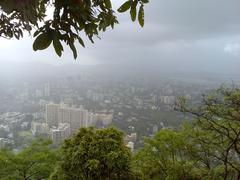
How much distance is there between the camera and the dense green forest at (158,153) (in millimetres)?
6598

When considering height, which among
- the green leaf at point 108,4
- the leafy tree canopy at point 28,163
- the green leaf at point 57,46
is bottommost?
the leafy tree canopy at point 28,163

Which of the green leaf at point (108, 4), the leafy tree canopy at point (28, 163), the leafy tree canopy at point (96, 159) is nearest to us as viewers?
the green leaf at point (108, 4)

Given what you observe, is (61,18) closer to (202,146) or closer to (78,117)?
(202,146)

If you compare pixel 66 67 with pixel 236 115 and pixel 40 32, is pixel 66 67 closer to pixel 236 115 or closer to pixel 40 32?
pixel 236 115

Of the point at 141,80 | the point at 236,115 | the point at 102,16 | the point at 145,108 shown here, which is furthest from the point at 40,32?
the point at 141,80

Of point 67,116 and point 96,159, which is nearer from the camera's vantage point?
point 96,159

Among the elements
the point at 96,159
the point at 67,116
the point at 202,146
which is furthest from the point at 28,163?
the point at 67,116

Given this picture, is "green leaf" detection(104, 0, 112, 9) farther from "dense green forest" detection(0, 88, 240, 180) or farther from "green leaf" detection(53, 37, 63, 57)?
"dense green forest" detection(0, 88, 240, 180)

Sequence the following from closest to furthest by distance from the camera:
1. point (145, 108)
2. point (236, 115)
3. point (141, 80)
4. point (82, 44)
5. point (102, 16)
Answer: point (82, 44) < point (102, 16) < point (236, 115) < point (145, 108) < point (141, 80)

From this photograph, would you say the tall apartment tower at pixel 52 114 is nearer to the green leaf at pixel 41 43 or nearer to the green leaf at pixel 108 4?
the green leaf at pixel 108 4

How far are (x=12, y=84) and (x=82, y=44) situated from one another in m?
27.7

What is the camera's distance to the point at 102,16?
1470mm

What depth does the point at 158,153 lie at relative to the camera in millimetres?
8398

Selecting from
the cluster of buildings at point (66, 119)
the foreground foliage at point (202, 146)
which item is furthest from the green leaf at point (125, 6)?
the cluster of buildings at point (66, 119)
